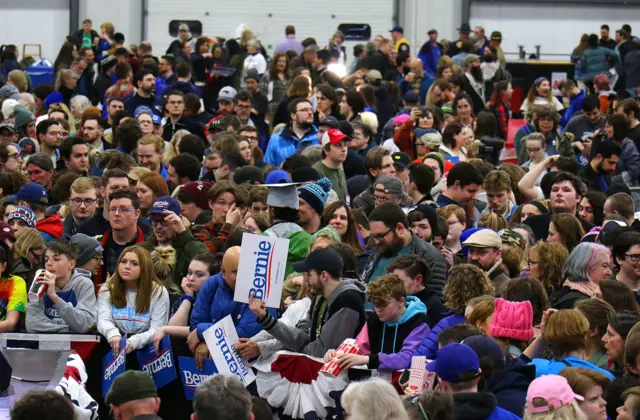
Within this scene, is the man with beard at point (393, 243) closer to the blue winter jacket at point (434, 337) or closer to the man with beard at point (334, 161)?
the blue winter jacket at point (434, 337)

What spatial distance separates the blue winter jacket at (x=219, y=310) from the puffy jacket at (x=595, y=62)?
1883cm

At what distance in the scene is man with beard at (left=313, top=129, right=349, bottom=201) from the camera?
42.8 ft

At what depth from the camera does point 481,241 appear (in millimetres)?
9672

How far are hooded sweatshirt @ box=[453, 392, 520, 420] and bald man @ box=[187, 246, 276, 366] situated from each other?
266 cm

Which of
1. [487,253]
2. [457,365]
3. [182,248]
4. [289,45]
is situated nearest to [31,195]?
[182,248]

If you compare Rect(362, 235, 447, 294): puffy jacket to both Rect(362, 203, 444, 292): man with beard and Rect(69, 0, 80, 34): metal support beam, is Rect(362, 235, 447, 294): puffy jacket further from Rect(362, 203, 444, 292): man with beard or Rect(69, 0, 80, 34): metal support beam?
Rect(69, 0, 80, 34): metal support beam

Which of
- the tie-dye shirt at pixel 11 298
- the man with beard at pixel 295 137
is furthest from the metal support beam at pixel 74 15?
the tie-dye shirt at pixel 11 298

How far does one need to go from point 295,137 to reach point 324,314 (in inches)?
272

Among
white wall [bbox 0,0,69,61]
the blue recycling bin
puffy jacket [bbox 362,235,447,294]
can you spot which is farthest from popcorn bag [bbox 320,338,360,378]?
white wall [bbox 0,0,69,61]

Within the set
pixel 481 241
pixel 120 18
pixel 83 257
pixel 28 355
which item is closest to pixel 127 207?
pixel 83 257

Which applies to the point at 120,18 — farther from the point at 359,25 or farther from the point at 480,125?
the point at 480,125

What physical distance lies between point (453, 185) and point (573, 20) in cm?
2420

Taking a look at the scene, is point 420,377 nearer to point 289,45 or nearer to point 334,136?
point 334,136

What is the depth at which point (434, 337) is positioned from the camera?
8.12 meters
